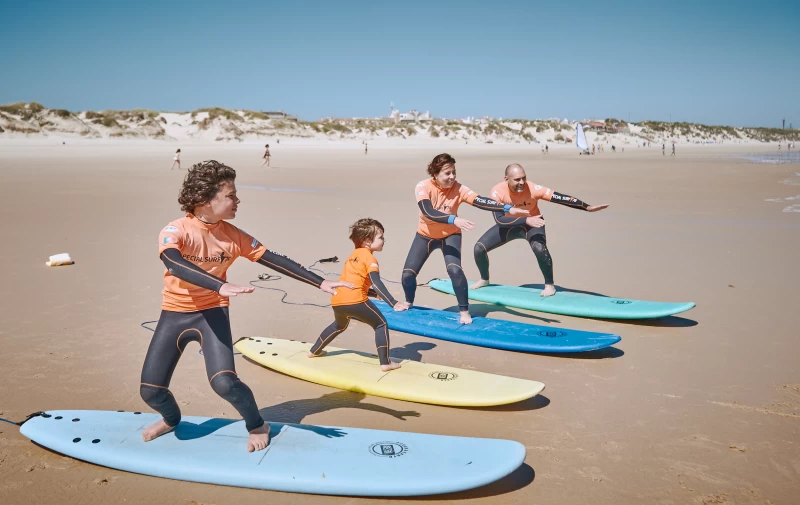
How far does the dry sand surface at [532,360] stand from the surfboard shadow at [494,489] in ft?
0.04

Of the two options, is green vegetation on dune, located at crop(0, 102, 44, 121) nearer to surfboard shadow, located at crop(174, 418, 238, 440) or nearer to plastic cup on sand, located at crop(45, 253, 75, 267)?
plastic cup on sand, located at crop(45, 253, 75, 267)

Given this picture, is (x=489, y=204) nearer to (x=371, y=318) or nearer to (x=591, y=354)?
(x=591, y=354)

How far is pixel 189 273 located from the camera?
3346 mm

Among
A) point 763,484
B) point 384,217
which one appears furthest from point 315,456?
point 384,217

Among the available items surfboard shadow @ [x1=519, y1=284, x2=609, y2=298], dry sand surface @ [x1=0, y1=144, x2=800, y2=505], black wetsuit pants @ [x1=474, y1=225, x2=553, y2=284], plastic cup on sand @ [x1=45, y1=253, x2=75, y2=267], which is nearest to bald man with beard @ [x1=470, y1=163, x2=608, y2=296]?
black wetsuit pants @ [x1=474, y1=225, x2=553, y2=284]

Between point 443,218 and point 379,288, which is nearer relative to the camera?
point 379,288

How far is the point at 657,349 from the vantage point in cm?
588

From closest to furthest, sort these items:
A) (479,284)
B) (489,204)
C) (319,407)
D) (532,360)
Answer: (319,407)
(532,360)
(489,204)
(479,284)

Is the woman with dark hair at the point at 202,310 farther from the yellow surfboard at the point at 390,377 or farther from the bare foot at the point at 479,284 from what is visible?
the bare foot at the point at 479,284

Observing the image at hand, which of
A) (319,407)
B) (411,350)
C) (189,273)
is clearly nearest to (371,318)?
(319,407)

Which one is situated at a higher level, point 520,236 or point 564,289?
point 520,236

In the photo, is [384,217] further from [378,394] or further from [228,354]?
[228,354]

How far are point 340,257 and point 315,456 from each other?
6.53m

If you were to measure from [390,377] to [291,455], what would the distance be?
147 cm
